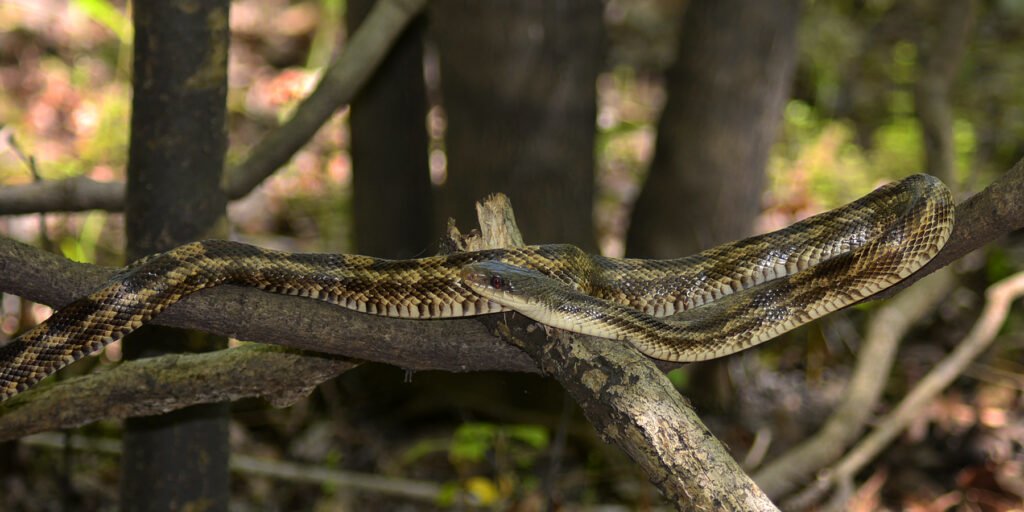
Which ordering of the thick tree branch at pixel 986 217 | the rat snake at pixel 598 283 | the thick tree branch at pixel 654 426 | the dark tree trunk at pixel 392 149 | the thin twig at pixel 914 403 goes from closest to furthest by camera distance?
the thick tree branch at pixel 654 426 < the thick tree branch at pixel 986 217 < the rat snake at pixel 598 283 < the thin twig at pixel 914 403 < the dark tree trunk at pixel 392 149

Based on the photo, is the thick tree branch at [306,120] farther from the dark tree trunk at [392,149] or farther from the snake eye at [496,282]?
the snake eye at [496,282]

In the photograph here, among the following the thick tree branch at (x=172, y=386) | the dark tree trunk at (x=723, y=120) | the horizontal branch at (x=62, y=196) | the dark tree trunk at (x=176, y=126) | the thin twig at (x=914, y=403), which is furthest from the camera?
the dark tree trunk at (x=723, y=120)

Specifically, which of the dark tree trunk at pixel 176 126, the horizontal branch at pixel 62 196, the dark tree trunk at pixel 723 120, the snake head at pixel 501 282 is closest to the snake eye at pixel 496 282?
the snake head at pixel 501 282

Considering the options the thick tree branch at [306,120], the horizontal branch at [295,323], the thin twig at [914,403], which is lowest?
the thin twig at [914,403]

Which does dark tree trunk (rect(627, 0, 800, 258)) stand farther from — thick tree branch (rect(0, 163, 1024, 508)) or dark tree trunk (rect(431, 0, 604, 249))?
thick tree branch (rect(0, 163, 1024, 508))

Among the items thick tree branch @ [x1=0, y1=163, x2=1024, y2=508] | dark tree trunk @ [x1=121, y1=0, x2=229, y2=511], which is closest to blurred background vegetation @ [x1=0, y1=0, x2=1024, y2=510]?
dark tree trunk @ [x1=121, y1=0, x2=229, y2=511]

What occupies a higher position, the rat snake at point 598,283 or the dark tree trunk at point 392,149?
the dark tree trunk at point 392,149
